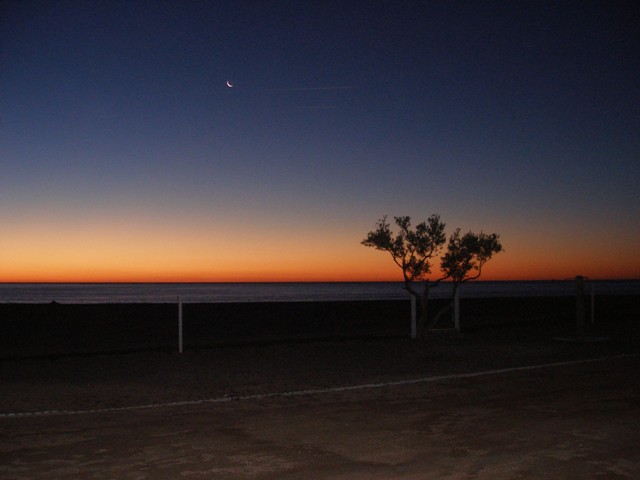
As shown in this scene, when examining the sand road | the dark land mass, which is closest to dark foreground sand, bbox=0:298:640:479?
the sand road

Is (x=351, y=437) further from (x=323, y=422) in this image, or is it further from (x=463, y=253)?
(x=463, y=253)

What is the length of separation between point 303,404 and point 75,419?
9.77 ft

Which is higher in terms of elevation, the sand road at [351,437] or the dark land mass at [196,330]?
the sand road at [351,437]

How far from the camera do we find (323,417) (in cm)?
870

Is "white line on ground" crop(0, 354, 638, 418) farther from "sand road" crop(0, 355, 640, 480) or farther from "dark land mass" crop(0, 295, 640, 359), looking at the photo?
"dark land mass" crop(0, 295, 640, 359)

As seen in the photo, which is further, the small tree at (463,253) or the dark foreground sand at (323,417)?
the small tree at (463,253)

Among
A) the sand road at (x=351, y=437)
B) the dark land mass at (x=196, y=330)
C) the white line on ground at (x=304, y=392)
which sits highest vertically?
the sand road at (x=351, y=437)

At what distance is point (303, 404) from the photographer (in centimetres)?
977

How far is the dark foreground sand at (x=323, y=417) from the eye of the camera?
6.36 m

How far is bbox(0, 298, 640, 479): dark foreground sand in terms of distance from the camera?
6.36 m

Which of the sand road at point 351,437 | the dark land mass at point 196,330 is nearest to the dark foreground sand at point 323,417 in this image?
the sand road at point 351,437

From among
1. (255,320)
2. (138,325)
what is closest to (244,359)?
(138,325)

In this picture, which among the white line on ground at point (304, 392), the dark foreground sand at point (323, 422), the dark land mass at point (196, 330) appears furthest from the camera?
the dark land mass at point (196, 330)

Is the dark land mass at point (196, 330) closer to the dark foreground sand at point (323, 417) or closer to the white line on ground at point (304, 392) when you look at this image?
the dark foreground sand at point (323, 417)
